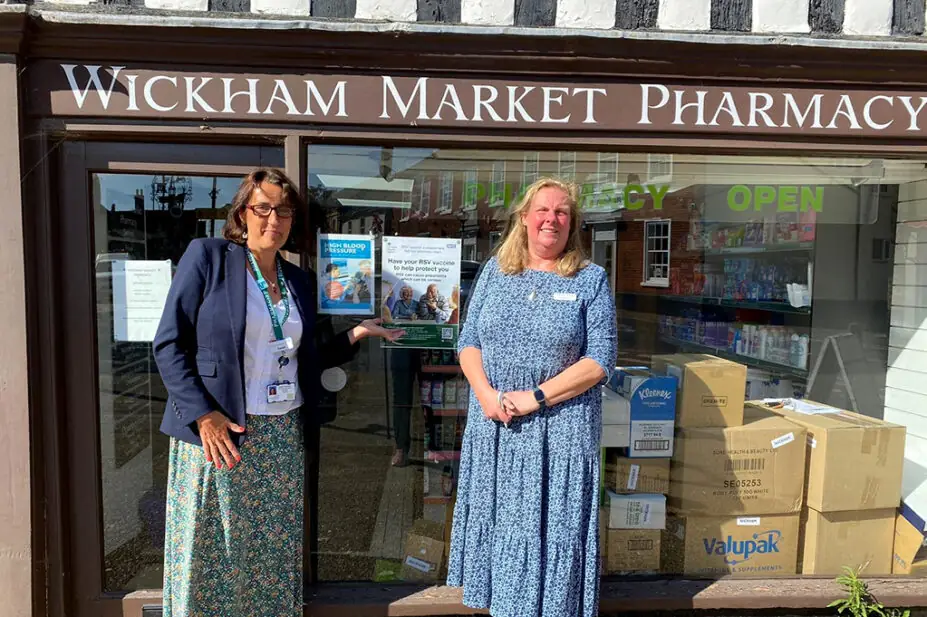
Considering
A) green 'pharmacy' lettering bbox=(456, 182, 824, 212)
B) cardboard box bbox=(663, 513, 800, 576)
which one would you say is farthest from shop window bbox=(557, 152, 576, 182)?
cardboard box bbox=(663, 513, 800, 576)

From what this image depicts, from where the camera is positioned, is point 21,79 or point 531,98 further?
point 531,98

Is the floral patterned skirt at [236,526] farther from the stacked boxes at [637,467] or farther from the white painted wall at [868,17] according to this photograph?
the white painted wall at [868,17]

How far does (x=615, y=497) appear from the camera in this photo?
10.6 feet

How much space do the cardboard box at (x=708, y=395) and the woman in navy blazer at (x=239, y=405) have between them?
1831mm

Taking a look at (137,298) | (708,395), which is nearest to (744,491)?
(708,395)

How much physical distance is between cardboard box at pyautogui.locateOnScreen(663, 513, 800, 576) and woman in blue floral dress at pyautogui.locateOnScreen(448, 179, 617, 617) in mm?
1017

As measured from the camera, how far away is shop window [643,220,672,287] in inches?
144

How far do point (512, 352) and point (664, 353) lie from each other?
1607 millimetres

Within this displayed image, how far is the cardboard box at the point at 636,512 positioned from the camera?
321 centimetres

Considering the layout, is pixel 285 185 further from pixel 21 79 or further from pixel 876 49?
pixel 876 49

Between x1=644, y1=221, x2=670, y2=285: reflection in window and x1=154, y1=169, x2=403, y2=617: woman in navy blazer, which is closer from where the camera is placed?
x1=154, y1=169, x2=403, y2=617: woman in navy blazer

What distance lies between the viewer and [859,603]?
3.06 metres

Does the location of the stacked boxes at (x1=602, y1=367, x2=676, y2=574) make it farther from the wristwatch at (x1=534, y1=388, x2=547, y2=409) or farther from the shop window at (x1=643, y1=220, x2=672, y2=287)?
the wristwatch at (x1=534, y1=388, x2=547, y2=409)

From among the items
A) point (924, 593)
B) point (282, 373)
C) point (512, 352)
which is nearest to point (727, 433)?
point (924, 593)
